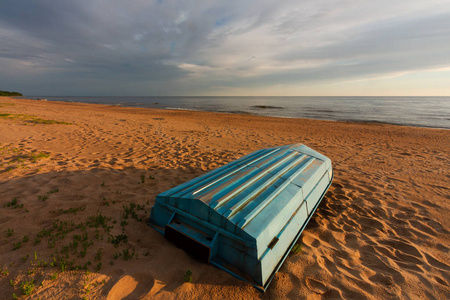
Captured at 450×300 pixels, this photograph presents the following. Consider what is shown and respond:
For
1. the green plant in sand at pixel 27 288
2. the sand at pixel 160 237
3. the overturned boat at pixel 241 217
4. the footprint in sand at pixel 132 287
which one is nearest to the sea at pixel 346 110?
the sand at pixel 160 237

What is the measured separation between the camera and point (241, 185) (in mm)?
3090

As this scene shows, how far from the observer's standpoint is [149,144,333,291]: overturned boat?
2.27 metres

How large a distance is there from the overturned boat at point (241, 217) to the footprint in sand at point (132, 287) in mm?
562

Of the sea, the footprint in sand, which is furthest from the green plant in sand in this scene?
the sea

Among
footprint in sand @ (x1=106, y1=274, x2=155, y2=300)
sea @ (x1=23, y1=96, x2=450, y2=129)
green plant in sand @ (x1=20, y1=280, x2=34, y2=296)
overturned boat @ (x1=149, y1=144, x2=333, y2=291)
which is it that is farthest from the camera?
sea @ (x1=23, y1=96, x2=450, y2=129)

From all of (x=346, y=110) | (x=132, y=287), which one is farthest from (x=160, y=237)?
(x=346, y=110)

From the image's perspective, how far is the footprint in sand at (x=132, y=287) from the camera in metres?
2.12

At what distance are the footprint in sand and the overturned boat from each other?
562mm

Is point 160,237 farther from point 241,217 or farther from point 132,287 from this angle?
point 241,217

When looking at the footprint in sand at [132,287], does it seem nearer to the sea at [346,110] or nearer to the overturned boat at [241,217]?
the overturned boat at [241,217]

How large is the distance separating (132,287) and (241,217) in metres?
1.47

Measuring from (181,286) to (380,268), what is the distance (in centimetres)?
278

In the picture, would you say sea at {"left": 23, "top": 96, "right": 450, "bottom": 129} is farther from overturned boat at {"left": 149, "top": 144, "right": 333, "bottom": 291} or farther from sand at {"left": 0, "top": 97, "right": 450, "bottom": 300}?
overturned boat at {"left": 149, "top": 144, "right": 333, "bottom": 291}

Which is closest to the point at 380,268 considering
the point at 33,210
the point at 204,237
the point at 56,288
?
the point at 204,237
